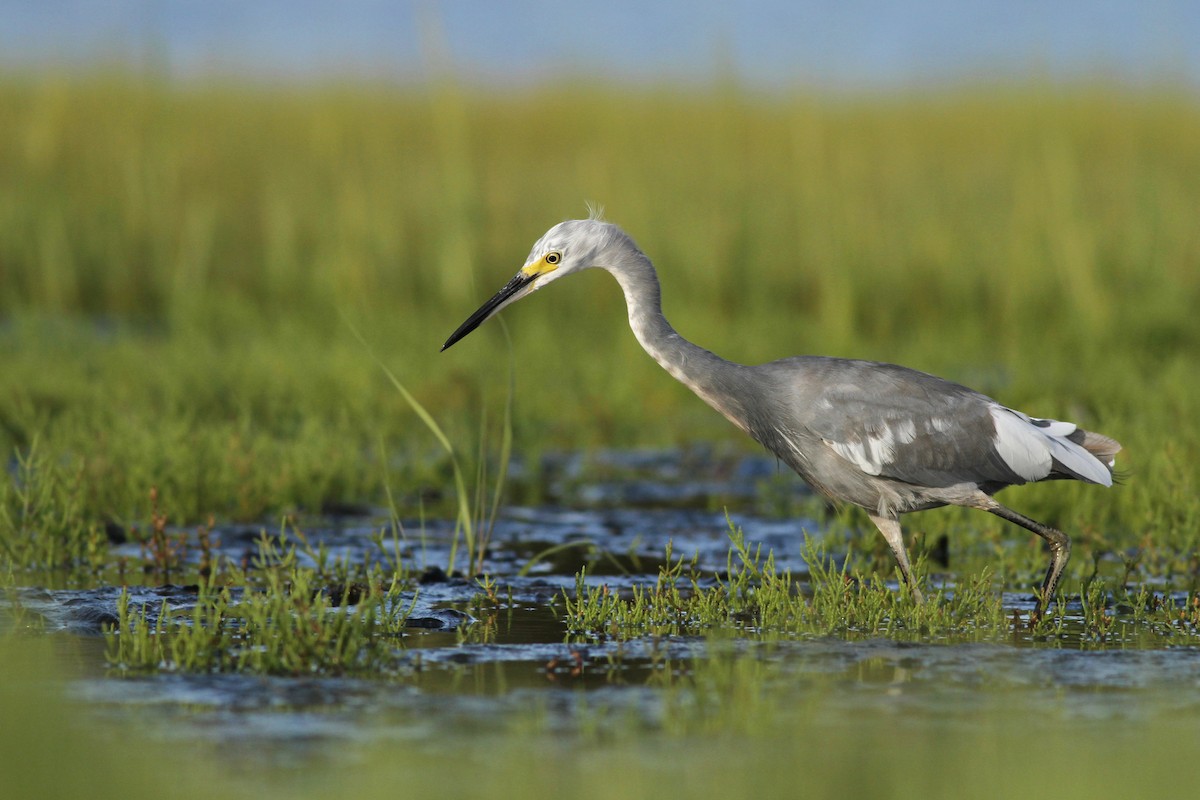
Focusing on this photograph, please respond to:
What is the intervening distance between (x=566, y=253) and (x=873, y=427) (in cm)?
132

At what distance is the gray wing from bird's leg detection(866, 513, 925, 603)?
19cm

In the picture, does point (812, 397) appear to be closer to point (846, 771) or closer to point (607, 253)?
point (607, 253)

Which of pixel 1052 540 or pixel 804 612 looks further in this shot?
pixel 1052 540

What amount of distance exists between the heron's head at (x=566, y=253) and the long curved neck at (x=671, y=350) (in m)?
0.07

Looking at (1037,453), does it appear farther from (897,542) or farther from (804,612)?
(804,612)

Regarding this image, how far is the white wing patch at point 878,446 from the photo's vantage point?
5.57 metres

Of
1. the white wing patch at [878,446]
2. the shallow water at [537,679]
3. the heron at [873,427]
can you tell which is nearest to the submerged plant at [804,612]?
the shallow water at [537,679]

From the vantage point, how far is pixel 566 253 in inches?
231

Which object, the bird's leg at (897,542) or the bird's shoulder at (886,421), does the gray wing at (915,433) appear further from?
the bird's leg at (897,542)

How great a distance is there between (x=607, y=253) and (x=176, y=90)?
9938 mm

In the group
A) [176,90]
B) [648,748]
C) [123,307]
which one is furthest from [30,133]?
[648,748]

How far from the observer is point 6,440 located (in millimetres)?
7984

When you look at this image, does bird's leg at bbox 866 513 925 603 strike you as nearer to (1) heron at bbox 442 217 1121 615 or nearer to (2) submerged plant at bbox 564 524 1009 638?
(1) heron at bbox 442 217 1121 615

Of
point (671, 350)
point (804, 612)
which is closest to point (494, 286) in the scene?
point (671, 350)
